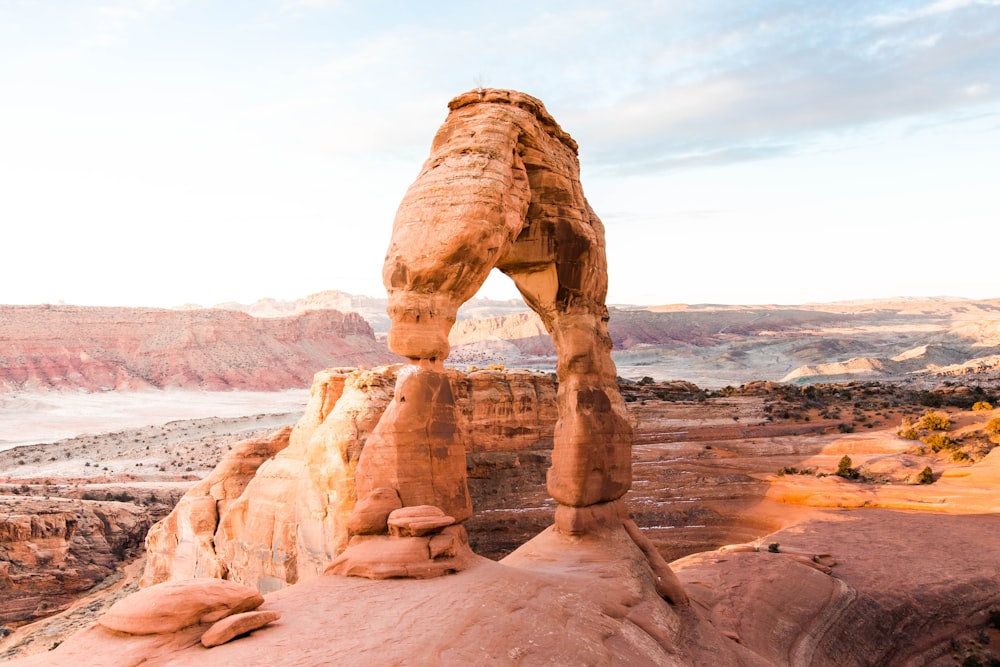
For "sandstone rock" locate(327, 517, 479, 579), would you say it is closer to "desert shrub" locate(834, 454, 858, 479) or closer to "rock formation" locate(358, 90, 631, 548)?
"rock formation" locate(358, 90, 631, 548)

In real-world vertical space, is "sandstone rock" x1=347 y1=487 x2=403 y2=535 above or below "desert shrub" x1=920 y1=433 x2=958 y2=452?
above

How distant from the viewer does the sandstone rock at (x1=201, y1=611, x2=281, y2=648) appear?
5773 millimetres

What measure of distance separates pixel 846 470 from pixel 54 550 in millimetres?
28418

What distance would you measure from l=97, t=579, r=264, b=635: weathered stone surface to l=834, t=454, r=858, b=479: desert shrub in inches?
976

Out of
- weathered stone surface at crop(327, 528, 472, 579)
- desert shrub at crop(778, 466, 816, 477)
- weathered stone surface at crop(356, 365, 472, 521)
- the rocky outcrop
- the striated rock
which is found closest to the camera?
weathered stone surface at crop(327, 528, 472, 579)

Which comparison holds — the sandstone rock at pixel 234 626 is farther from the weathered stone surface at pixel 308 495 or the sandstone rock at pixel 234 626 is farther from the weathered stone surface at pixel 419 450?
the weathered stone surface at pixel 308 495

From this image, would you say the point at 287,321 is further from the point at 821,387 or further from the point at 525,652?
the point at 525,652

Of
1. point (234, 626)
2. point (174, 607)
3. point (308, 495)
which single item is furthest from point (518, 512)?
point (174, 607)

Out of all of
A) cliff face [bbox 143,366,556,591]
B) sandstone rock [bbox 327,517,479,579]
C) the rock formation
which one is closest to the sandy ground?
cliff face [bbox 143,366,556,591]

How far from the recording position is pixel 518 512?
2367cm

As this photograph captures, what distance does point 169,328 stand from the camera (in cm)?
8212

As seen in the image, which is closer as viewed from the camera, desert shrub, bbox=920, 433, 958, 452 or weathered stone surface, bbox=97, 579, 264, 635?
weathered stone surface, bbox=97, 579, 264, 635

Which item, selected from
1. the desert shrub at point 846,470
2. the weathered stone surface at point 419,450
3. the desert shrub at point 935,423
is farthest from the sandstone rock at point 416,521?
the desert shrub at point 935,423

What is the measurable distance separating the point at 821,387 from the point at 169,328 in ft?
236
